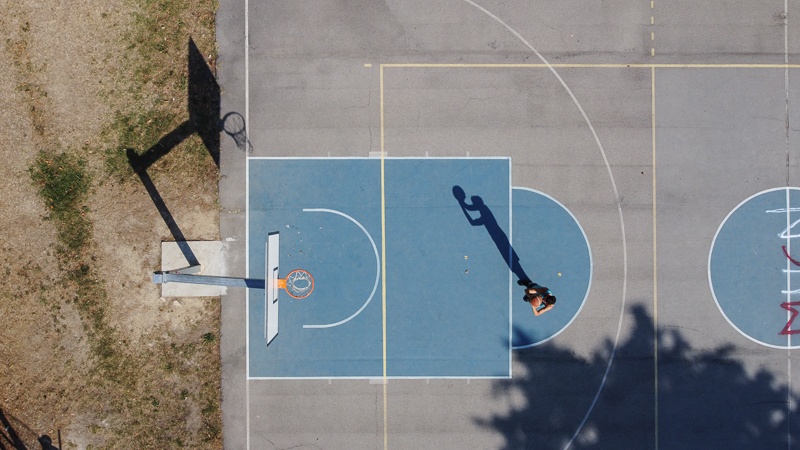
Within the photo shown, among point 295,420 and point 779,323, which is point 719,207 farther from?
point 295,420

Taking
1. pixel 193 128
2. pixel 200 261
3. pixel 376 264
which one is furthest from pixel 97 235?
pixel 376 264

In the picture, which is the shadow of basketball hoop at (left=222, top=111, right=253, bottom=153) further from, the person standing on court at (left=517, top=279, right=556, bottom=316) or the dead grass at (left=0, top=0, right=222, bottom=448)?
the person standing on court at (left=517, top=279, right=556, bottom=316)

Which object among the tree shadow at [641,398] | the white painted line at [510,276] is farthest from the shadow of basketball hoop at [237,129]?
the tree shadow at [641,398]

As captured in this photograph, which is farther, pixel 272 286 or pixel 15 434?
pixel 15 434

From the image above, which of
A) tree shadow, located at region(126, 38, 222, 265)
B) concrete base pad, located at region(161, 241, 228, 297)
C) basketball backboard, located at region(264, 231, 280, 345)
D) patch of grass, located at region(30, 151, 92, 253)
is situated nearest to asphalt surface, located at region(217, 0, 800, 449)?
concrete base pad, located at region(161, 241, 228, 297)

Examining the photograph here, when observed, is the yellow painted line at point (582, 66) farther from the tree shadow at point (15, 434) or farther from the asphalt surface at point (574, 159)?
the tree shadow at point (15, 434)

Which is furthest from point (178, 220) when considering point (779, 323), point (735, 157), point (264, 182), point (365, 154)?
point (779, 323)

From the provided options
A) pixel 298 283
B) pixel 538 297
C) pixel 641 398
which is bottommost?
pixel 641 398

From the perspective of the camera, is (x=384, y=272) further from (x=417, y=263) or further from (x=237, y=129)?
(x=237, y=129)
